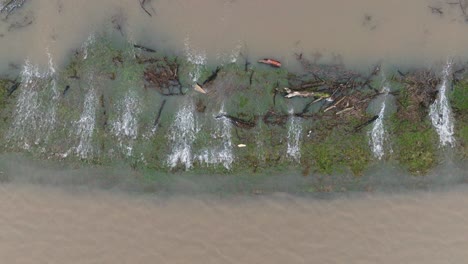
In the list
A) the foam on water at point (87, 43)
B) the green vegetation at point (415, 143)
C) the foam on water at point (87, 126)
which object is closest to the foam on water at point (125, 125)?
the foam on water at point (87, 126)

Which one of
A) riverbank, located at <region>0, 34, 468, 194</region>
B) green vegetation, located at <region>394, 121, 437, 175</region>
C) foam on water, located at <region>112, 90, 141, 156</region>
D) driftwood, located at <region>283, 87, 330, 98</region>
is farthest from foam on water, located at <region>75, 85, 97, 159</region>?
green vegetation, located at <region>394, 121, 437, 175</region>

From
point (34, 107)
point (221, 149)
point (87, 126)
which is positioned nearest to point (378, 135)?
point (221, 149)

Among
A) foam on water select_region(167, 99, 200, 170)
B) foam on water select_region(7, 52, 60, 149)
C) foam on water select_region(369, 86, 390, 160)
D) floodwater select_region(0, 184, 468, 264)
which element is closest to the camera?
floodwater select_region(0, 184, 468, 264)

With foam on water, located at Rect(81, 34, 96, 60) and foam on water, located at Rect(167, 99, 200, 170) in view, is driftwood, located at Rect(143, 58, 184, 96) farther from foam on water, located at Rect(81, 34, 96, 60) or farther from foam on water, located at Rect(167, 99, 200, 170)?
foam on water, located at Rect(81, 34, 96, 60)

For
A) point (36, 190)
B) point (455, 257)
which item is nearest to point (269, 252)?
point (455, 257)

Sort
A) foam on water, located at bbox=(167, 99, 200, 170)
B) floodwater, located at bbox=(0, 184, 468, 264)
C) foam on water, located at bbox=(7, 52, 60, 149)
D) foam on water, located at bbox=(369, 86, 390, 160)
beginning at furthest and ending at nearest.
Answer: foam on water, located at bbox=(7, 52, 60, 149) < foam on water, located at bbox=(167, 99, 200, 170) < foam on water, located at bbox=(369, 86, 390, 160) < floodwater, located at bbox=(0, 184, 468, 264)

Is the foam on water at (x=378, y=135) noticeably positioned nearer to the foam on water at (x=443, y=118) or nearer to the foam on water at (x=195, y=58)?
the foam on water at (x=443, y=118)

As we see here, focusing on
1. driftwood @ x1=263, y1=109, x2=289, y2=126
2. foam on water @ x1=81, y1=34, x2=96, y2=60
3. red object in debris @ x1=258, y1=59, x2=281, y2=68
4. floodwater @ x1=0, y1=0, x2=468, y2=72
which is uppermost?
floodwater @ x1=0, y1=0, x2=468, y2=72
